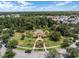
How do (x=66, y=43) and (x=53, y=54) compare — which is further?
(x=66, y=43)

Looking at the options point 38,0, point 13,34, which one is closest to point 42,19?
point 38,0

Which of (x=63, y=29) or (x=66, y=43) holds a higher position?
(x=63, y=29)

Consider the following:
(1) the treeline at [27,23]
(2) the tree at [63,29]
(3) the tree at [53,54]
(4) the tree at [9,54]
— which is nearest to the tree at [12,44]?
(4) the tree at [9,54]

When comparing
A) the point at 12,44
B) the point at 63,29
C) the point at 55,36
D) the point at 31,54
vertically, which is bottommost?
the point at 31,54

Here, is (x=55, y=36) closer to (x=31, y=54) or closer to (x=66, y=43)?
(x=66, y=43)

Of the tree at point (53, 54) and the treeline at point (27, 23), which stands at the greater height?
the treeline at point (27, 23)

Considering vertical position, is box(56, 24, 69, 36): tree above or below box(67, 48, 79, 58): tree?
above

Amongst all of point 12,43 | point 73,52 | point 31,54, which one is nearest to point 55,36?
point 73,52

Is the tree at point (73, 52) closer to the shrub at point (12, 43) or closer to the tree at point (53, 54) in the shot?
the tree at point (53, 54)

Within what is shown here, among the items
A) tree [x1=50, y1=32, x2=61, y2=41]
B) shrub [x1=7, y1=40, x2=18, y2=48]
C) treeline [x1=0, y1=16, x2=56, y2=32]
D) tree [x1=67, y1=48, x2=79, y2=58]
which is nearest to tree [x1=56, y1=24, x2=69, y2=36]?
tree [x1=50, y1=32, x2=61, y2=41]

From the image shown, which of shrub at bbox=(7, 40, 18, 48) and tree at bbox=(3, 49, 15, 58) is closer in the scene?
tree at bbox=(3, 49, 15, 58)


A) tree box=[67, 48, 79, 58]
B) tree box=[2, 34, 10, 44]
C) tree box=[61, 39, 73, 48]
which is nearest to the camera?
tree box=[67, 48, 79, 58]

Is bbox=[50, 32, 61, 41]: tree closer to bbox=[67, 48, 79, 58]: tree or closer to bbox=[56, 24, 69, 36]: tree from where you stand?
bbox=[56, 24, 69, 36]: tree
